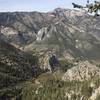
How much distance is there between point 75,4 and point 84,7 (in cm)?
63

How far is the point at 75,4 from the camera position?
72.8 ft

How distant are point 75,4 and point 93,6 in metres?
1.22

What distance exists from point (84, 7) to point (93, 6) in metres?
0.63

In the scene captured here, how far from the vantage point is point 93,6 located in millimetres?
22375

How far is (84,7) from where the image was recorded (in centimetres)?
2225
